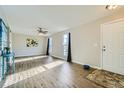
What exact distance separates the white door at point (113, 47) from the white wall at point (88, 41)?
289mm

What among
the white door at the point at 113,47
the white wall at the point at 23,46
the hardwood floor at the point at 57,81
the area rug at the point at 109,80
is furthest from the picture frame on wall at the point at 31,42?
the area rug at the point at 109,80

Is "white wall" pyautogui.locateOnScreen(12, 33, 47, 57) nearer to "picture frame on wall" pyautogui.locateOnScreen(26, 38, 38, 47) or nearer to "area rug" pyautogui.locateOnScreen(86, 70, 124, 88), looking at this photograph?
"picture frame on wall" pyautogui.locateOnScreen(26, 38, 38, 47)

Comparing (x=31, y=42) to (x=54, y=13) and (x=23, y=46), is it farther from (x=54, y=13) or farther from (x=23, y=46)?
(x=54, y=13)

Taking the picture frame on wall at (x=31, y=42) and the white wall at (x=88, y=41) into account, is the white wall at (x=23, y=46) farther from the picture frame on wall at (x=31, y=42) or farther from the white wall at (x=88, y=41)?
the white wall at (x=88, y=41)

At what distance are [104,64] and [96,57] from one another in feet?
1.55

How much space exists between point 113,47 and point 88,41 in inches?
53.1

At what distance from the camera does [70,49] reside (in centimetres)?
625

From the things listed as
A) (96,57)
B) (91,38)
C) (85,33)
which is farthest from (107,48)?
(85,33)

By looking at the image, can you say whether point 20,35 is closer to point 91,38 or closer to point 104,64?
point 91,38

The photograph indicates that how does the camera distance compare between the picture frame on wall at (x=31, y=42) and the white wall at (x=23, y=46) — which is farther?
the picture frame on wall at (x=31, y=42)

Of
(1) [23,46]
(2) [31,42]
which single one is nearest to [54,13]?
(1) [23,46]

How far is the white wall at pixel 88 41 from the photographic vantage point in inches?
165

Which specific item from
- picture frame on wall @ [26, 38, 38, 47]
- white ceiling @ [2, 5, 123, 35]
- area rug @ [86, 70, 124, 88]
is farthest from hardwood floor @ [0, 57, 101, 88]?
picture frame on wall @ [26, 38, 38, 47]

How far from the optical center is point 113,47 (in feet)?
11.9
